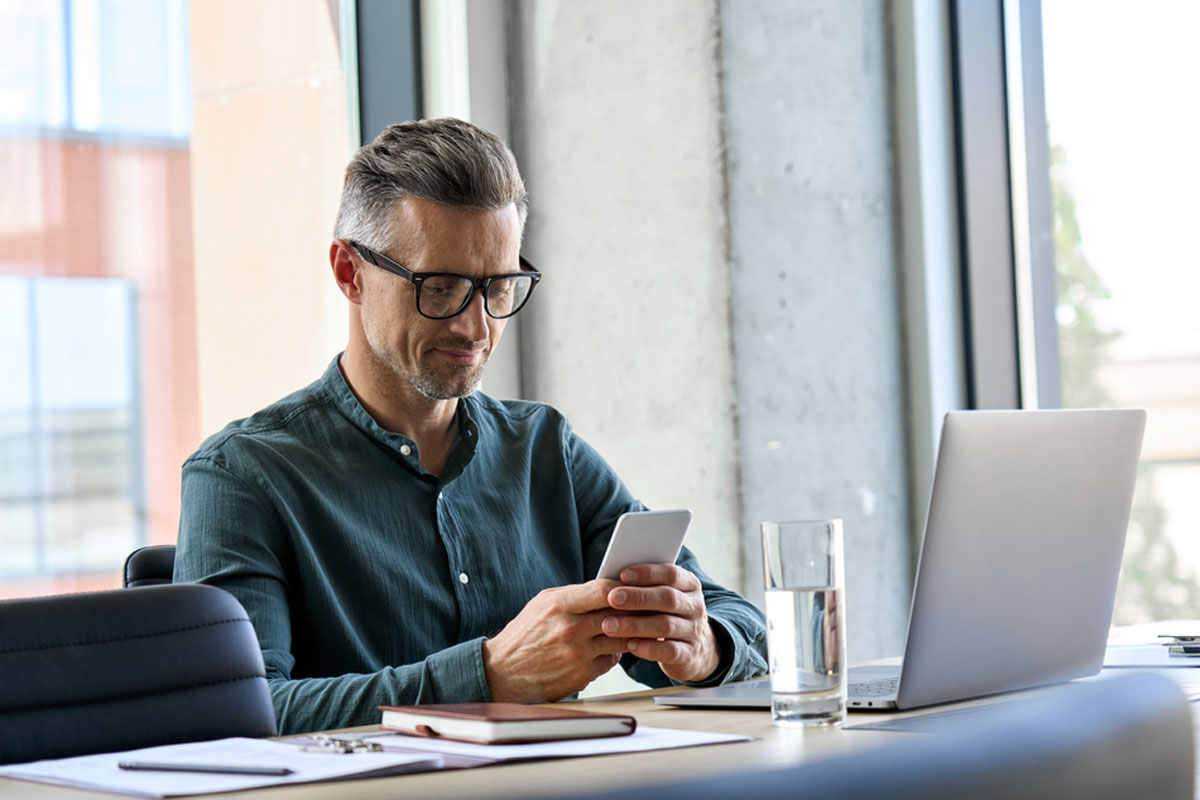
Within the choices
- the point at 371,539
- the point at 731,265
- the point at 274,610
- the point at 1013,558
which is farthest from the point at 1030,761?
the point at 731,265

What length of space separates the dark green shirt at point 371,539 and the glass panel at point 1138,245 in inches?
62.6

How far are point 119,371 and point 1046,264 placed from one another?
204 cm

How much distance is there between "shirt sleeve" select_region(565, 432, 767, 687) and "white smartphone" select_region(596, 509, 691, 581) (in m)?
0.26

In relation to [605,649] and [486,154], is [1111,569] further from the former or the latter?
[486,154]

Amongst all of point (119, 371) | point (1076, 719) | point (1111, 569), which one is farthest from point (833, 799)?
point (119, 371)

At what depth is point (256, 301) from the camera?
2.98 metres

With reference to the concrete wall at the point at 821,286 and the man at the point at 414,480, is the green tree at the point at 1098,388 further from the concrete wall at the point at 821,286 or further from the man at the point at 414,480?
the man at the point at 414,480

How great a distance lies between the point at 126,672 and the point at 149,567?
0.68 meters

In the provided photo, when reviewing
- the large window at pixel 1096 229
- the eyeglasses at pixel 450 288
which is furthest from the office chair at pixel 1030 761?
the large window at pixel 1096 229

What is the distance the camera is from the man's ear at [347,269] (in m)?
1.93

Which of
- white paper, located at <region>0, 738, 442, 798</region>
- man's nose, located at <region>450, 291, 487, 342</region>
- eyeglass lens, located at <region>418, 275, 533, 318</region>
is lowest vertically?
white paper, located at <region>0, 738, 442, 798</region>

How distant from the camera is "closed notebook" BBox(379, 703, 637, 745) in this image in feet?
3.46

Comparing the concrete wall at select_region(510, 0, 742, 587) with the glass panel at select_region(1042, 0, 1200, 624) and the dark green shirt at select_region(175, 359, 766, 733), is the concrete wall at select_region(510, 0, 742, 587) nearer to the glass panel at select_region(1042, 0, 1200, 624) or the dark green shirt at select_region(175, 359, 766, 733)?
the glass panel at select_region(1042, 0, 1200, 624)

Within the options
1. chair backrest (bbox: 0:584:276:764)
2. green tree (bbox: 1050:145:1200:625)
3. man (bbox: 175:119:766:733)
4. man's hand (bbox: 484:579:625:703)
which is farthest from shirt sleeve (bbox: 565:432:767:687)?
green tree (bbox: 1050:145:1200:625)
